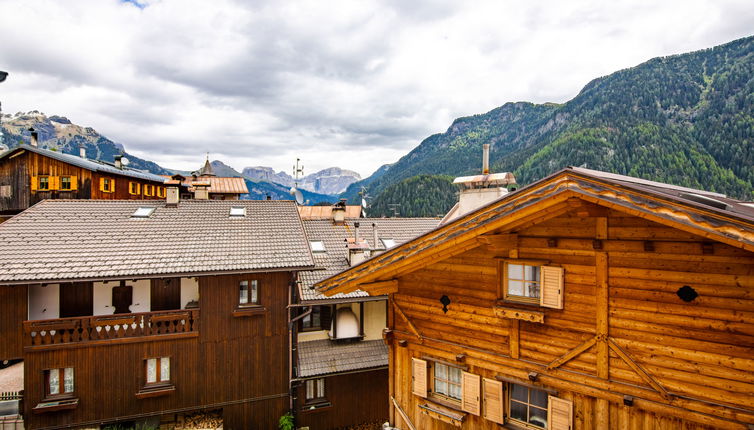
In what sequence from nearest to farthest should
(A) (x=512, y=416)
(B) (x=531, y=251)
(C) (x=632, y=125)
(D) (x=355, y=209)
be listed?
(B) (x=531, y=251) < (A) (x=512, y=416) < (D) (x=355, y=209) < (C) (x=632, y=125)

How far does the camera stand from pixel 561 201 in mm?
5727

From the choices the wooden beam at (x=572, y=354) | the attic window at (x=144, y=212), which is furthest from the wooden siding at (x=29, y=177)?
the wooden beam at (x=572, y=354)

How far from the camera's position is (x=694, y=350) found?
532cm

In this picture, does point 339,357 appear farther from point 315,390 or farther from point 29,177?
point 29,177

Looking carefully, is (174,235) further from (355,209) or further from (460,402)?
(355,209)

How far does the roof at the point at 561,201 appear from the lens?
4.29 meters

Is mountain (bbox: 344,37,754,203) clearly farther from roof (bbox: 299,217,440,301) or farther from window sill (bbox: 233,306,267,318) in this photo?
window sill (bbox: 233,306,267,318)

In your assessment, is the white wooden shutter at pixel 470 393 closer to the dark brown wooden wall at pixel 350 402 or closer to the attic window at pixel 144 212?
the dark brown wooden wall at pixel 350 402

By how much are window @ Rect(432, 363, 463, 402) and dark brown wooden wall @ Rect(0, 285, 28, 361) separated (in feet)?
44.0

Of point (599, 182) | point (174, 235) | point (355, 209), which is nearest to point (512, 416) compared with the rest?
point (599, 182)

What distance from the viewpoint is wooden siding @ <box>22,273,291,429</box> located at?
12422 mm

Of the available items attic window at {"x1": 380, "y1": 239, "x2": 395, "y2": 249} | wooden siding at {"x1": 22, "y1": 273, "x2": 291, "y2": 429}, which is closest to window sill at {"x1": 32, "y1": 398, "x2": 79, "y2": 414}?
wooden siding at {"x1": 22, "y1": 273, "x2": 291, "y2": 429}

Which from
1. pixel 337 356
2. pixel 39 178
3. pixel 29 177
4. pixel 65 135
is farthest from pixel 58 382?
pixel 65 135

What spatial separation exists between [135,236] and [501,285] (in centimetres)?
1405
